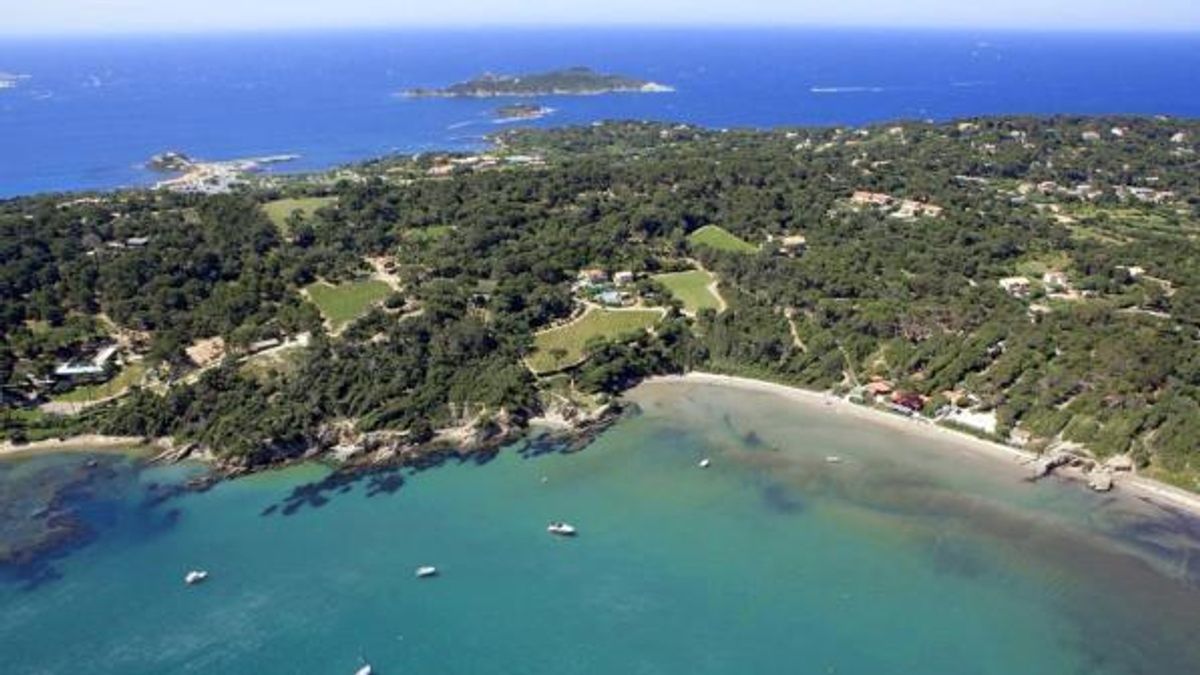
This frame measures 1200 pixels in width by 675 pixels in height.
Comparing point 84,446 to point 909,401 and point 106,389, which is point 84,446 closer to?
point 106,389


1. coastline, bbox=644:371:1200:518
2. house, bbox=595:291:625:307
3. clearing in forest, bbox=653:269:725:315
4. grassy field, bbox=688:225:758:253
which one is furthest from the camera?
grassy field, bbox=688:225:758:253

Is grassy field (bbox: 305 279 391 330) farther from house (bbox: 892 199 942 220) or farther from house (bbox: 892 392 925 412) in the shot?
house (bbox: 892 199 942 220)

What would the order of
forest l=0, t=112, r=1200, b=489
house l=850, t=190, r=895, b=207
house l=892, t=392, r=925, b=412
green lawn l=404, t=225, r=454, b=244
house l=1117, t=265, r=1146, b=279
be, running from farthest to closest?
house l=850, t=190, r=895, b=207, green lawn l=404, t=225, r=454, b=244, house l=1117, t=265, r=1146, b=279, house l=892, t=392, r=925, b=412, forest l=0, t=112, r=1200, b=489

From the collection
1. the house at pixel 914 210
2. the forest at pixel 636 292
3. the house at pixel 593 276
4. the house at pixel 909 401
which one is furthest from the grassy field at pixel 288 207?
the house at pixel 914 210

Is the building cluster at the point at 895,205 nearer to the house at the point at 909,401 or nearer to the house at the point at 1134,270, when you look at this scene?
the house at the point at 1134,270

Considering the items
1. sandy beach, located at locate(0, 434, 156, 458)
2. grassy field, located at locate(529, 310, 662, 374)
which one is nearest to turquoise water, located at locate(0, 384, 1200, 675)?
sandy beach, located at locate(0, 434, 156, 458)

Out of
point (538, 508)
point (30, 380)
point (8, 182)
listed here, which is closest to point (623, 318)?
point (538, 508)

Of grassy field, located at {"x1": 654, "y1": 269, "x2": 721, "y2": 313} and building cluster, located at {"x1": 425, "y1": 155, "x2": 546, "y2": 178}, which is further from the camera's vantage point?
building cluster, located at {"x1": 425, "y1": 155, "x2": 546, "y2": 178}
